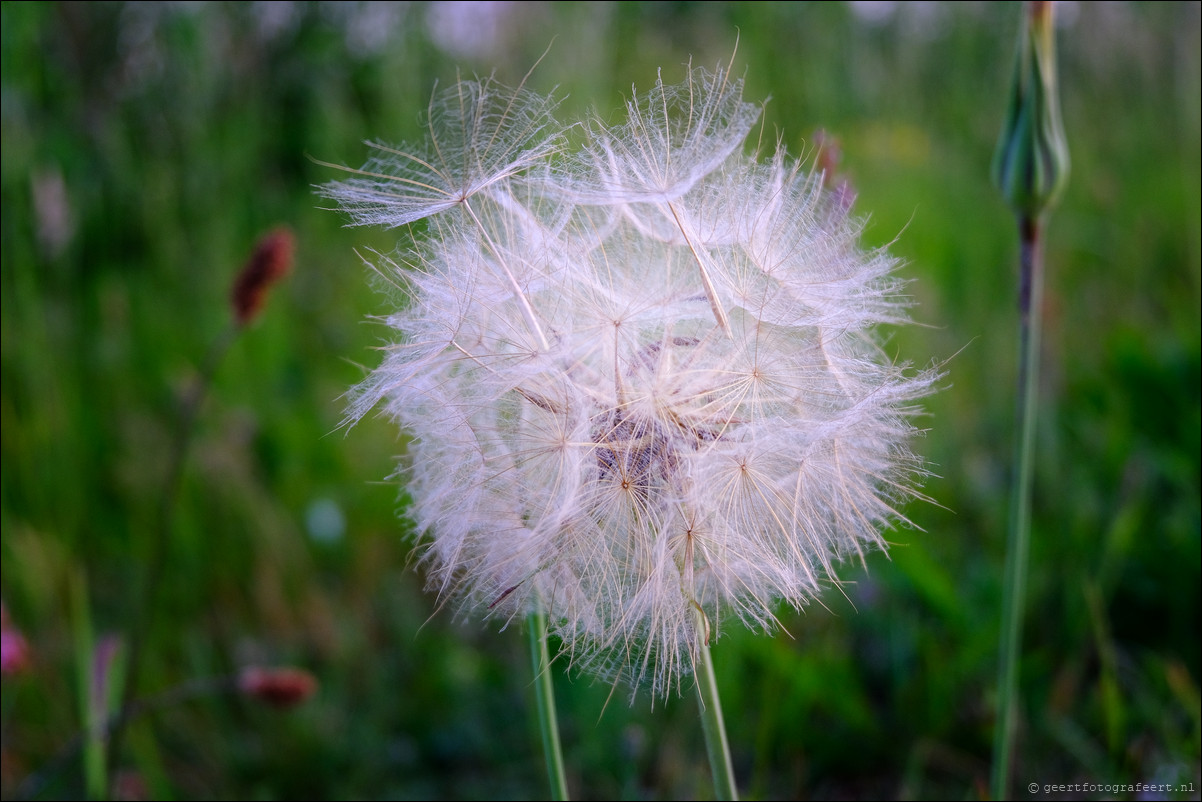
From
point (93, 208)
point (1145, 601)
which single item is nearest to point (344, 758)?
point (1145, 601)

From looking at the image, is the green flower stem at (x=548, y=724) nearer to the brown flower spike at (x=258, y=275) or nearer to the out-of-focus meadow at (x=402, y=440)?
the out-of-focus meadow at (x=402, y=440)

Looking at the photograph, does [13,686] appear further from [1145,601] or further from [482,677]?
[1145,601]

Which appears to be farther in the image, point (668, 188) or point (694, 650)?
point (668, 188)

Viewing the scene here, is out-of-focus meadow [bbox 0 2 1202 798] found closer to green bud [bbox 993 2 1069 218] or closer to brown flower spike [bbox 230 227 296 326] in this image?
green bud [bbox 993 2 1069 218]

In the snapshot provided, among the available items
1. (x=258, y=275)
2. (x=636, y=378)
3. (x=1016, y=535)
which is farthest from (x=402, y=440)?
(x=1016, y=535)

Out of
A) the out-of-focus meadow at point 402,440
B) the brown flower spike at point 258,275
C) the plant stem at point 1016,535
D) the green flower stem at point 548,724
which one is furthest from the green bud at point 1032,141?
the brown flower spike at point 258,275

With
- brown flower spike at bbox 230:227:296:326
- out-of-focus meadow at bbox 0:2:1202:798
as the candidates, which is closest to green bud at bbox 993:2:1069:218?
out-of-focus meadow at bbox 0:2:1202:798
